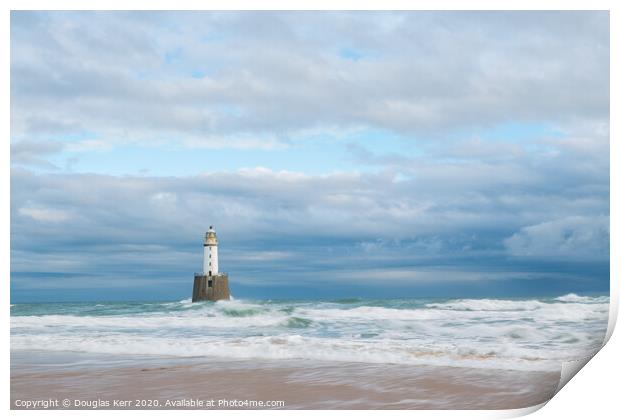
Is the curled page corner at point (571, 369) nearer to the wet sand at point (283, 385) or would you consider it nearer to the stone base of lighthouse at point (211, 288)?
the wet sand at point (283, 385)

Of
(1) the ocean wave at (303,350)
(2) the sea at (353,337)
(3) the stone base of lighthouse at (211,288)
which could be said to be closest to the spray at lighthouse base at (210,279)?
(3) the stone base of lighthouse at (211,288)

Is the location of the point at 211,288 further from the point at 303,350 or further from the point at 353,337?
the point at 303,350

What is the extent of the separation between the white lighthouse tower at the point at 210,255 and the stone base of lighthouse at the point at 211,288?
0.70 ft

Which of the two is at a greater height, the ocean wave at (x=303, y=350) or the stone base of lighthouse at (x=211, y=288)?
the stone base of lighthouse at (x=211, y=288)

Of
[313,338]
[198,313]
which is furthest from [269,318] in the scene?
[313,338]

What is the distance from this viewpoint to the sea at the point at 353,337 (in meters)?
7.00

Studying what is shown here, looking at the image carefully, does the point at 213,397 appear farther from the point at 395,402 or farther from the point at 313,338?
the point at 313,338

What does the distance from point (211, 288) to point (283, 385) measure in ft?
60.1

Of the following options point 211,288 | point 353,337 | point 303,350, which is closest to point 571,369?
point 303,350

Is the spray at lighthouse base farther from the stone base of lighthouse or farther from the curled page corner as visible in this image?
the curled page corner

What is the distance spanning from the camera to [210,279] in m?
24.0

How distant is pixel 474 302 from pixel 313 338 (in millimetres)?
9047

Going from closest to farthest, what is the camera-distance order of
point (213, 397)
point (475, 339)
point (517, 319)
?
point (213, 397) → point (475, 339) → point (517, 319)
